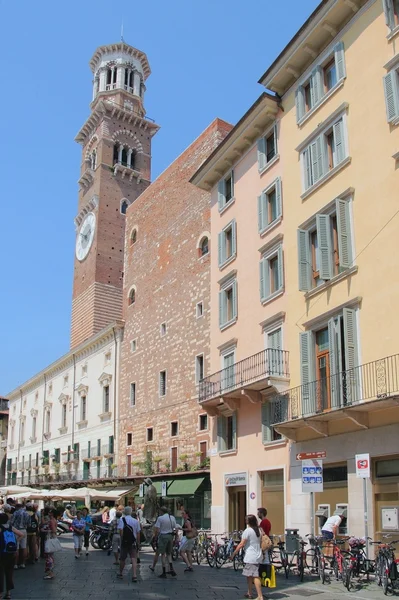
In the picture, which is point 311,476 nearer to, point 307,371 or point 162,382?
point 307,371

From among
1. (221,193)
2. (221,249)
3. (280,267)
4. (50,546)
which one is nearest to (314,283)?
(280,267)

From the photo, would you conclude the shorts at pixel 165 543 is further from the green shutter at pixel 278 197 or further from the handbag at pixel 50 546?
the green shutter at pixel 278 197

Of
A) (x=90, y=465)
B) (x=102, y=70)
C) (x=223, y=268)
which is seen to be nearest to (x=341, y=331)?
(x=223, y=268)

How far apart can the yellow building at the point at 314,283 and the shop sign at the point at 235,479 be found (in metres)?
0.07

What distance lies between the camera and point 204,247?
34000 mm

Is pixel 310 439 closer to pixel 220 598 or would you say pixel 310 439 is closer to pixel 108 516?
pixel 220 598

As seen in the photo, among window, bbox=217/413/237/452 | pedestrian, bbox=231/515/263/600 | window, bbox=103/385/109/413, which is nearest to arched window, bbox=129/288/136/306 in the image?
window, bbox=103/385/109/413

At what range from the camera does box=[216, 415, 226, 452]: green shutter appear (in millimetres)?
24531

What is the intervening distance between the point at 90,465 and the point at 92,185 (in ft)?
94.3

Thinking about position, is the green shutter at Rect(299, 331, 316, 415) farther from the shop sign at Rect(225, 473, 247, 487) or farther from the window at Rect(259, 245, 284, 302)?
the shop sign at Rect(225, 473, 247, 487)

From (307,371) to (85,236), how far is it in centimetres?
4591

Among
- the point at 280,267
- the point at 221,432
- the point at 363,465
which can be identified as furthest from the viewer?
the point at 221,432

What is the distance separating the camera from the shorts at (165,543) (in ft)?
50.9

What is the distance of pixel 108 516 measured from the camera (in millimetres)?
26734
